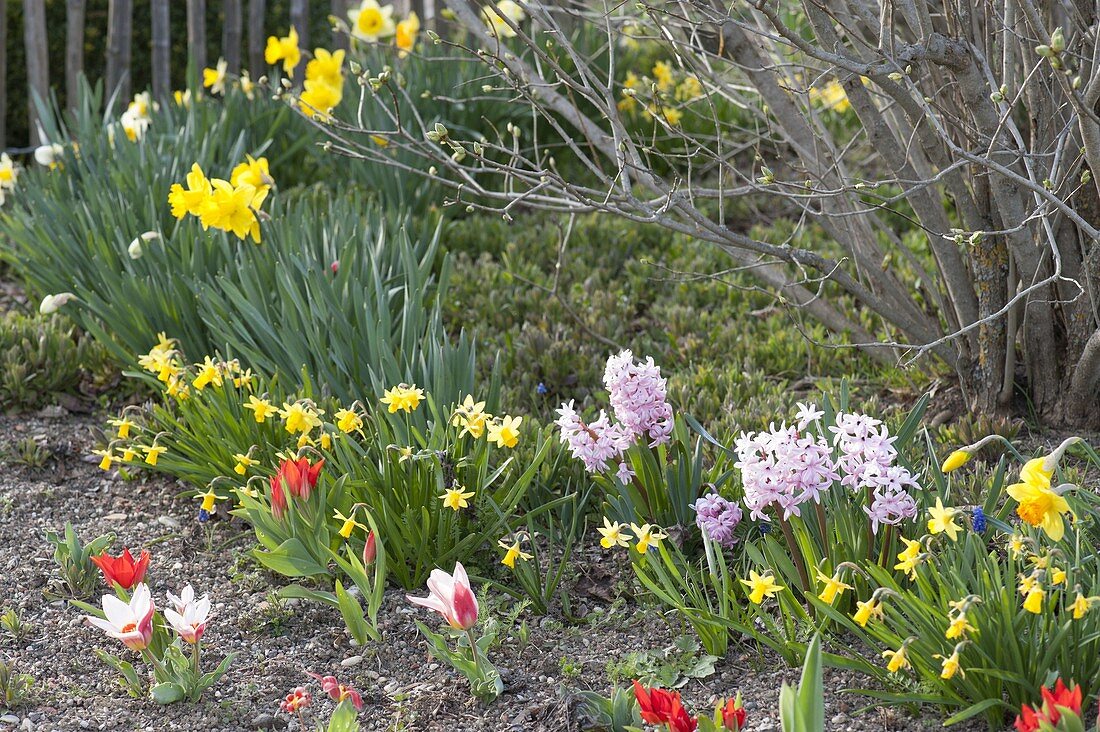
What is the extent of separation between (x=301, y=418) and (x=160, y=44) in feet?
13.2

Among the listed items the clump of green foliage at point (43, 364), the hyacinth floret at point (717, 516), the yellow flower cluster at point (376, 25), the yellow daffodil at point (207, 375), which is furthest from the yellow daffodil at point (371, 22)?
the hyacinth floret at point (717, 516)

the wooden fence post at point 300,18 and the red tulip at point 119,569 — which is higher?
the wooden fence post at point 300,18

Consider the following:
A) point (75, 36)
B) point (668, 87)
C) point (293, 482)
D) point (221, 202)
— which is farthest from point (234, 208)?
point (668, 87)

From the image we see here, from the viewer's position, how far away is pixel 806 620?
2.00 meters

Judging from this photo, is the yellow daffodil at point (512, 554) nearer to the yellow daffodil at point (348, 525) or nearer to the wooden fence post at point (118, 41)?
the yellow daffodil at point (348, 525)

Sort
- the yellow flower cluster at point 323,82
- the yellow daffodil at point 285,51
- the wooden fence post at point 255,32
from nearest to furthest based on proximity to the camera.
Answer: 1. the yellow flower cluster at point 323,82
2. the yellow daffodil at point 285,51
3. the wooden fence post at point 255,32

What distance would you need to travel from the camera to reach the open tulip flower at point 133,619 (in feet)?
6.33

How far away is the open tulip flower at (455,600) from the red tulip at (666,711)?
349 millimetres

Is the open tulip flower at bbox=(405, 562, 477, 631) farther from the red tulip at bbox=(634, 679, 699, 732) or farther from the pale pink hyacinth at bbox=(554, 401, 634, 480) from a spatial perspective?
the pale pink hyacinth at bbox=(554, 401, 634, 480)

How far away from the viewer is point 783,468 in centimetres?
192

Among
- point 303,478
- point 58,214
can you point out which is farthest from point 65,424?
point 303,478

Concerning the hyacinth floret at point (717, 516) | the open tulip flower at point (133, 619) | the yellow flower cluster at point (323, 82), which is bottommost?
the open tulip flower at point (133, 619)

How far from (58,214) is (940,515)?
10.9ft

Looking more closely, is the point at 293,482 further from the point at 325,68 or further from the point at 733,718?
the point at 325,68
